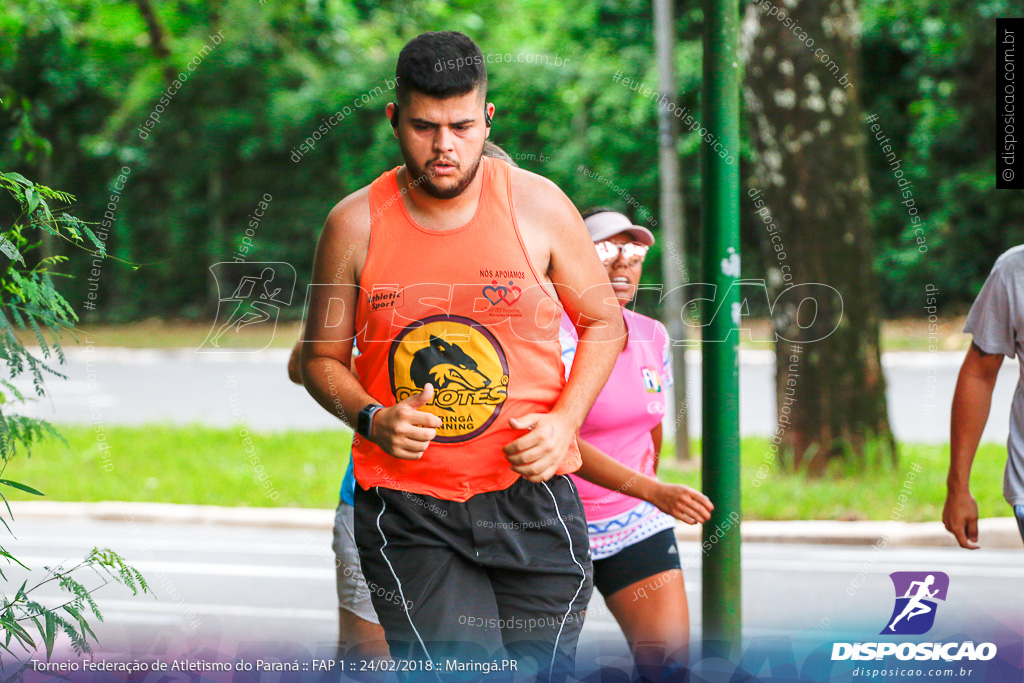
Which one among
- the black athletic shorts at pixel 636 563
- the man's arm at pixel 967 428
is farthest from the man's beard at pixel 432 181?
the man's arm at pixel 967 428

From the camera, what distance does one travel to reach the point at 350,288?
2.39 metres

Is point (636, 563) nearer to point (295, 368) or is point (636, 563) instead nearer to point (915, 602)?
point (915, 602)

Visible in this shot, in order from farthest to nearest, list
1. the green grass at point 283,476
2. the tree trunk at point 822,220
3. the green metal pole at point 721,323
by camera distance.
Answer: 1. the tree trunk at point 822,220
2. the green grass at point 283,476
3. the green metal pole at point 721,323

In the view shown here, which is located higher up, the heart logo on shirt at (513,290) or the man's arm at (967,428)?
the heart logo on shirt at (513,290)

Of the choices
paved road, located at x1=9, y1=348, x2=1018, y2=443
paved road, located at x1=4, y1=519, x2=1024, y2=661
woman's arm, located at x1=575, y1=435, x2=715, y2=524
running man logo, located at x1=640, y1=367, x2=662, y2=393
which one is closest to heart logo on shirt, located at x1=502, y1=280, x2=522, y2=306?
woman's arm, located at x1=575, y1=435, x2=715, y2=524

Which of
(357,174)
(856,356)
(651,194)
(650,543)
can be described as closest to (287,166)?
(357,174)

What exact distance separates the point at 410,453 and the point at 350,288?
425 millimetres

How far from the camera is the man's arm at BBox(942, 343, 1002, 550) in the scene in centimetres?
268

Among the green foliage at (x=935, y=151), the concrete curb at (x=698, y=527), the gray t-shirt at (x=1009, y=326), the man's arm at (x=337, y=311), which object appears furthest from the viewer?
the green foliage at (x=935, y=151)

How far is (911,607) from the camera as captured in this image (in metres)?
2.99

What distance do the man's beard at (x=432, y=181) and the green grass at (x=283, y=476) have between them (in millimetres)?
4359

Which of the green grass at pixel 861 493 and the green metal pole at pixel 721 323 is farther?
the green grass at pixel 861 493

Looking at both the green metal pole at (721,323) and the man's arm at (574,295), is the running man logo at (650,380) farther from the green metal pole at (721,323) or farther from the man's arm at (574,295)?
the man's arm at (574,295)

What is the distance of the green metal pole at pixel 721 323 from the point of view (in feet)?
9.32
